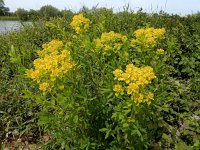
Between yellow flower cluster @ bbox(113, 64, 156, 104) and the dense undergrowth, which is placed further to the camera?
the dense undergrowth

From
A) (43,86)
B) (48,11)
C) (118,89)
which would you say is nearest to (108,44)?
(118,89)

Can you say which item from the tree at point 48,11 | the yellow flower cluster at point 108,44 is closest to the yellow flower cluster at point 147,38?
the yellow flower cluster at point 108,44

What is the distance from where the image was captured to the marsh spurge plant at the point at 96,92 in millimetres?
2469

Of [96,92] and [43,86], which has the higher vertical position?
[43,86]

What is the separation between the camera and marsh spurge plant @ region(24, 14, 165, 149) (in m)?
2.47

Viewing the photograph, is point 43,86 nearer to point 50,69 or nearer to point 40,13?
point 50,69

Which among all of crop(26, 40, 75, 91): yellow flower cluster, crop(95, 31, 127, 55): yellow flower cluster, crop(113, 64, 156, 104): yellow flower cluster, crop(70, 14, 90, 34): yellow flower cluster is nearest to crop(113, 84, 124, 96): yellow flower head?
crop(113, 64, 156, 104): yellow flower cluster

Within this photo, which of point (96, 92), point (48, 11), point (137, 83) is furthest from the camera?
point (48, 11)

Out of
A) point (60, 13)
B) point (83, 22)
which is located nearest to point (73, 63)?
point (83, 22)

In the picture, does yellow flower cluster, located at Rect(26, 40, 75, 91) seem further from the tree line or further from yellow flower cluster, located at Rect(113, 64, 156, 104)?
the tree line

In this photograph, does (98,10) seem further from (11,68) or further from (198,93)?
(198,93)

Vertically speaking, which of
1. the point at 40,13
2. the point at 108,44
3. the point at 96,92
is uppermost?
the point at 108,44

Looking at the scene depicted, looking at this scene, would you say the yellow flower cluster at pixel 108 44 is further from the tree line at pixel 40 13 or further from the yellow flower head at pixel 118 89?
the tree line at pixel 40 13

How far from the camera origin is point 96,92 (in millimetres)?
2900
